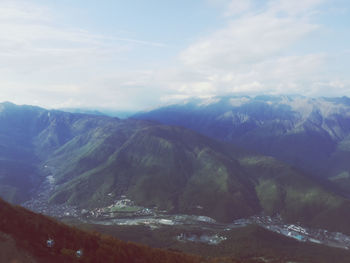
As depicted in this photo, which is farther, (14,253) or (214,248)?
(214,248)

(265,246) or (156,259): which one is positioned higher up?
(156,259)

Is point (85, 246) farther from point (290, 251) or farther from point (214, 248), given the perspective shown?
point (290, 251)

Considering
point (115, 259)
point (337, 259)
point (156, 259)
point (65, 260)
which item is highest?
point (65, 260)

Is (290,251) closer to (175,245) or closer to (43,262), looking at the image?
(175,245)

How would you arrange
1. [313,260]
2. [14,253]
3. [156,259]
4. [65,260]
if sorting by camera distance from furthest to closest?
[313,260] < [156,259] < [65,260] < [14,253]

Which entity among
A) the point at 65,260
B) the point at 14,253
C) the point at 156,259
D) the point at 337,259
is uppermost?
the point at 14,253

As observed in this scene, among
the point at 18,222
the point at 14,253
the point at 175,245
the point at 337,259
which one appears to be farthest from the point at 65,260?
the point at 337,259

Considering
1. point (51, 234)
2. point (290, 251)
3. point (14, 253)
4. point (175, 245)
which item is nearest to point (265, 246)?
point (290, 251)

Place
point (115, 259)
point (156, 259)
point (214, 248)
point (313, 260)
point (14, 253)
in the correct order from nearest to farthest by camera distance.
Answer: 1. point (14, 253)
2. point (115, 259)
3. point (156, 259)
4. point (313, 260)
5. point (214, 248)

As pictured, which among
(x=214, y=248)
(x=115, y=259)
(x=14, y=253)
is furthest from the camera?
(x=214, y=248)

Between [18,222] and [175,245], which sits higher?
[18,222]
